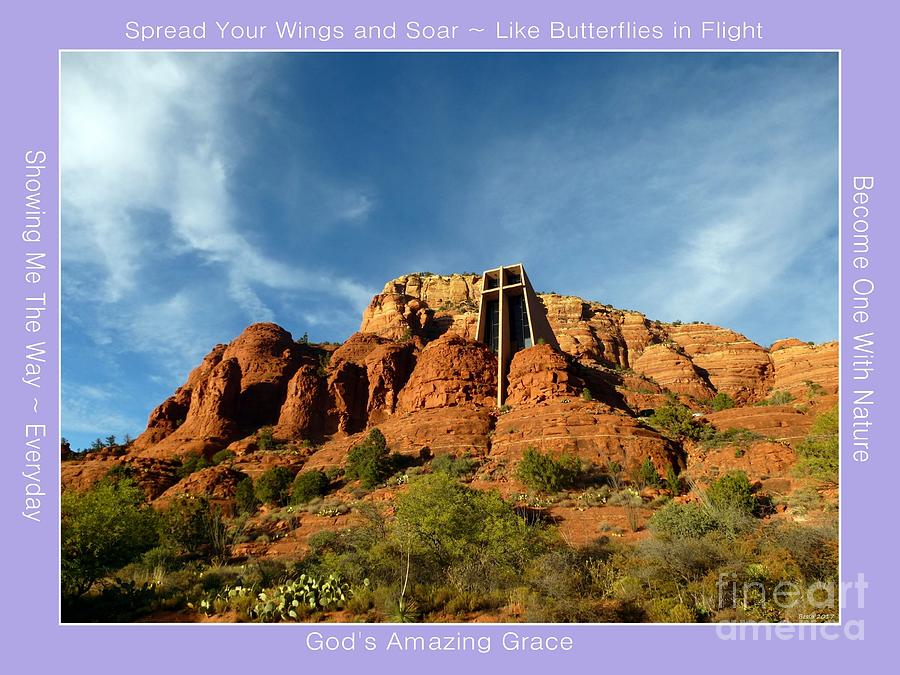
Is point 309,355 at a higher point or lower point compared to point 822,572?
higher

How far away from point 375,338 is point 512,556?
4525 cm

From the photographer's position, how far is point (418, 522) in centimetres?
1487

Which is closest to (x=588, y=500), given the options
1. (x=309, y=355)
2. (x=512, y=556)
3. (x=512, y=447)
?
(x=512, y=447)

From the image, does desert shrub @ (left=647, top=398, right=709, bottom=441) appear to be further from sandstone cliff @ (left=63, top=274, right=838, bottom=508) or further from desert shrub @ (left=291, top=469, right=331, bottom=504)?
desert shrub @ (left=291, top=469, right=331, bottom=504)

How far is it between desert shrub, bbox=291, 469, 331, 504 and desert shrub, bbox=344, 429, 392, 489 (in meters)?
1.74

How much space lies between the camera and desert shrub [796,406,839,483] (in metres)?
21.0

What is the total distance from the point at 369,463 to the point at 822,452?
23.6 m

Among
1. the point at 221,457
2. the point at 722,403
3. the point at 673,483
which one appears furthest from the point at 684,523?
the point at 221,457

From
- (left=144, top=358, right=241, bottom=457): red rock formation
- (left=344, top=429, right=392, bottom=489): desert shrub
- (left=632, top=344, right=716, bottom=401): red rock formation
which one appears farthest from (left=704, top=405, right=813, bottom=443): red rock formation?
(left=144, top=358, right=241, bottom=457): red rock formation

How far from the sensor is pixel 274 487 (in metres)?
31.4

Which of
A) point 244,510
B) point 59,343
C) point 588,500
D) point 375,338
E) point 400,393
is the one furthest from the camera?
point 375,338

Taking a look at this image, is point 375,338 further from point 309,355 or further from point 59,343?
point 59,343

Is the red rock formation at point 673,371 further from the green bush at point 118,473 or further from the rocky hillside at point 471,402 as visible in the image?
the green bush at point 118,473

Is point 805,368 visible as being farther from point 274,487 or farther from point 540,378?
point 274,487
